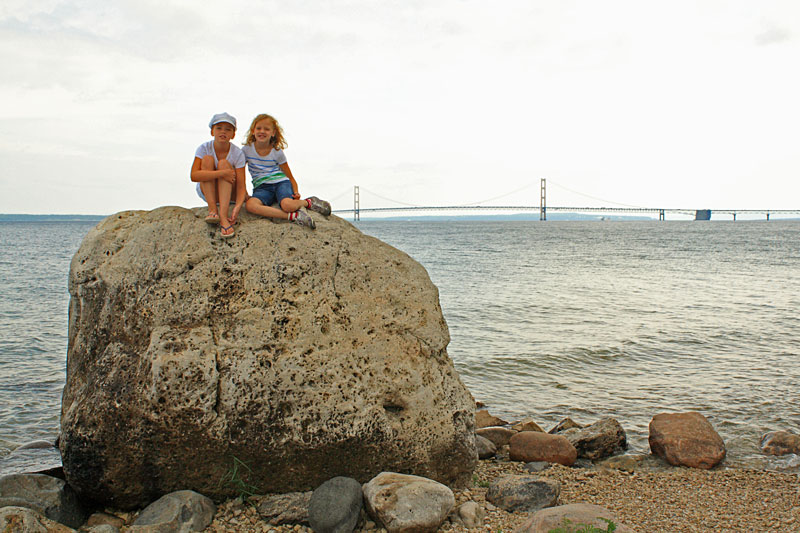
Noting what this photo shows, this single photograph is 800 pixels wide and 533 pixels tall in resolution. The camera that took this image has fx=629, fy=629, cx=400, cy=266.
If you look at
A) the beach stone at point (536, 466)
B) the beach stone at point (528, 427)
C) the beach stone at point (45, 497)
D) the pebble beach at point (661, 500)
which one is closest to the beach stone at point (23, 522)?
the beach stone at point (45, 497)

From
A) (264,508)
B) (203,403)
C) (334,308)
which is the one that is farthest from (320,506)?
(334,308)

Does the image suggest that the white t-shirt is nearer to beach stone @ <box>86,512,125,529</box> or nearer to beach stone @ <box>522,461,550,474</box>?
beach stone @ <box>86,512,125,529</box>

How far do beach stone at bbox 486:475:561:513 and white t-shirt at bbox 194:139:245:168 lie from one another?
3544 millimetres

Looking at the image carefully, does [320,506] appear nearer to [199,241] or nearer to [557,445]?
[199,241]

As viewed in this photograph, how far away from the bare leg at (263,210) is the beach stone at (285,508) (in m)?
2.31

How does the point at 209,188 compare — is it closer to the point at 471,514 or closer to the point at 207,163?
the point at 207,163

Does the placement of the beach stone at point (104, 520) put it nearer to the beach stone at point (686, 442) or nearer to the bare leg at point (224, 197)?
the bare leg at point (224, 197)

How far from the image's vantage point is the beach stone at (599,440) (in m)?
6.98

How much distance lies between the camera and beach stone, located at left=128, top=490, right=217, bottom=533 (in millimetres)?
4531

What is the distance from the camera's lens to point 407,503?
454cm

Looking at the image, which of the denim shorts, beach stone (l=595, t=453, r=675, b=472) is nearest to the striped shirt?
the denim shorts

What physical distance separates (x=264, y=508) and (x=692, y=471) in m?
4.36

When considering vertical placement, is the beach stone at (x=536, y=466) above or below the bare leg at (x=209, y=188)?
below

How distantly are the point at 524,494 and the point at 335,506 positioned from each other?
1579 millimetres
